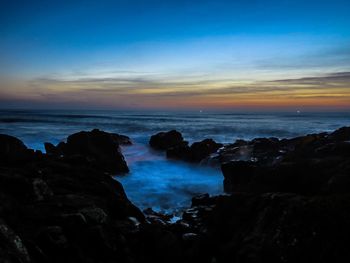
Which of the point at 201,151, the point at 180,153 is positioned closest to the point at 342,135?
the point at 201,151

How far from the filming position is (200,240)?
20.7ft

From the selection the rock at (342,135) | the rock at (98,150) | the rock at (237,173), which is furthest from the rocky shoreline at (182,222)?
the rock at (342,135)

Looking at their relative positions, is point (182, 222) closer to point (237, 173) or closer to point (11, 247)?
point (11, 247)

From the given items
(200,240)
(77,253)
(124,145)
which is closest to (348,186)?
(200,240)

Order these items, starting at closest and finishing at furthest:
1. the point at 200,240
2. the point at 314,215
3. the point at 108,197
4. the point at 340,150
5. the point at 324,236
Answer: the point at 324,236 → the point at 314,215 → the point at 200,240 → the point at 108,197 → the point at 340,150

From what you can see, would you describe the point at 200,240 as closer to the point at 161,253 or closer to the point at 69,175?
the point at 161,253

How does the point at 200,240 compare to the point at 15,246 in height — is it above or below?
below

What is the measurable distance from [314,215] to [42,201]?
478 centimetres

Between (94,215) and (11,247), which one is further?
(94,215)

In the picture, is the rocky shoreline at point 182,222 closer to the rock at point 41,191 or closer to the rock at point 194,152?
the rock at point 41,191

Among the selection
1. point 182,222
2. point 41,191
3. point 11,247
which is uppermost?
point 41,191

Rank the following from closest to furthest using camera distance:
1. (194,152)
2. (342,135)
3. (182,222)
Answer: (182,222)
(342,135)
(194,152)

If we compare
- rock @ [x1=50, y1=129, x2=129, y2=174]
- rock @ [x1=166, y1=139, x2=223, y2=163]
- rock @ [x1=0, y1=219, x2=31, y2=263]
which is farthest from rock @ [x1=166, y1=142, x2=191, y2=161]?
rock @ [x1=0, y1=219, x2=31, y2=263]

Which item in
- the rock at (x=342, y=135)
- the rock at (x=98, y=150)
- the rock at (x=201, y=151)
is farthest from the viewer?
the rock at (x=201, y=151)
